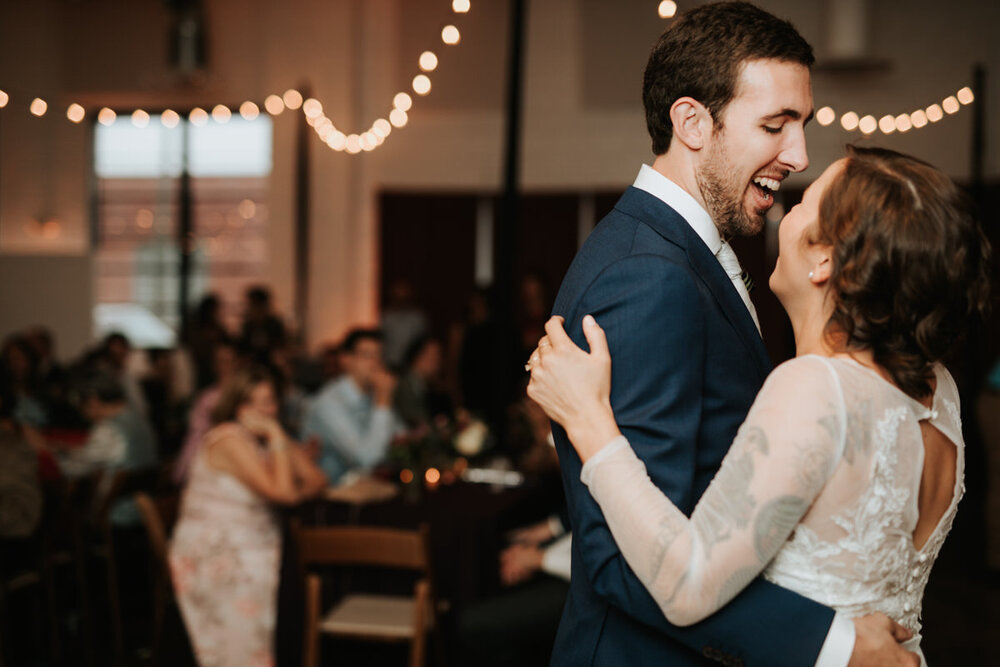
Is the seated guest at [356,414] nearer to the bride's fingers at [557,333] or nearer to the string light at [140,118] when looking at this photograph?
the bride's fingers at [557,333]

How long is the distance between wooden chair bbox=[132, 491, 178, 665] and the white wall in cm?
598

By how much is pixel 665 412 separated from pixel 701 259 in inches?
Result: 9.2

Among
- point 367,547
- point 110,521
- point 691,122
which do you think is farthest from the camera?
point 110,521

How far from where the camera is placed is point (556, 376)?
1316 mm

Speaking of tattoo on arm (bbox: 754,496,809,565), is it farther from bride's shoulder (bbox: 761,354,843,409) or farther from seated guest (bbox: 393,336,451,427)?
seated guest (bbox: 393,336,451,427)

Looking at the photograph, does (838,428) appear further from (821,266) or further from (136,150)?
(136,150)

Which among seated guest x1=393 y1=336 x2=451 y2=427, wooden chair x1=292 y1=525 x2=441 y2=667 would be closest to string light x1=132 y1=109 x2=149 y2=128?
seated guest x1=393 y1=336 x2=451 y2=427

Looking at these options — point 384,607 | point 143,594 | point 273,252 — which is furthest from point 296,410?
point 273,252

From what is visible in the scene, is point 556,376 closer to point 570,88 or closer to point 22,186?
point 570,88

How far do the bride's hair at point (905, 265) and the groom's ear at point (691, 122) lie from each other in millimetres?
197

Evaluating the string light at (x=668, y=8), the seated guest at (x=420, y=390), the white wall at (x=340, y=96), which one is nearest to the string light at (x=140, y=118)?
the white wall at (x=340, y=96)

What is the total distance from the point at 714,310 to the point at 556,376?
22 cm

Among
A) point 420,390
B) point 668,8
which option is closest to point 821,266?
point 668,8

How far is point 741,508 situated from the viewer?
3.85 feet
